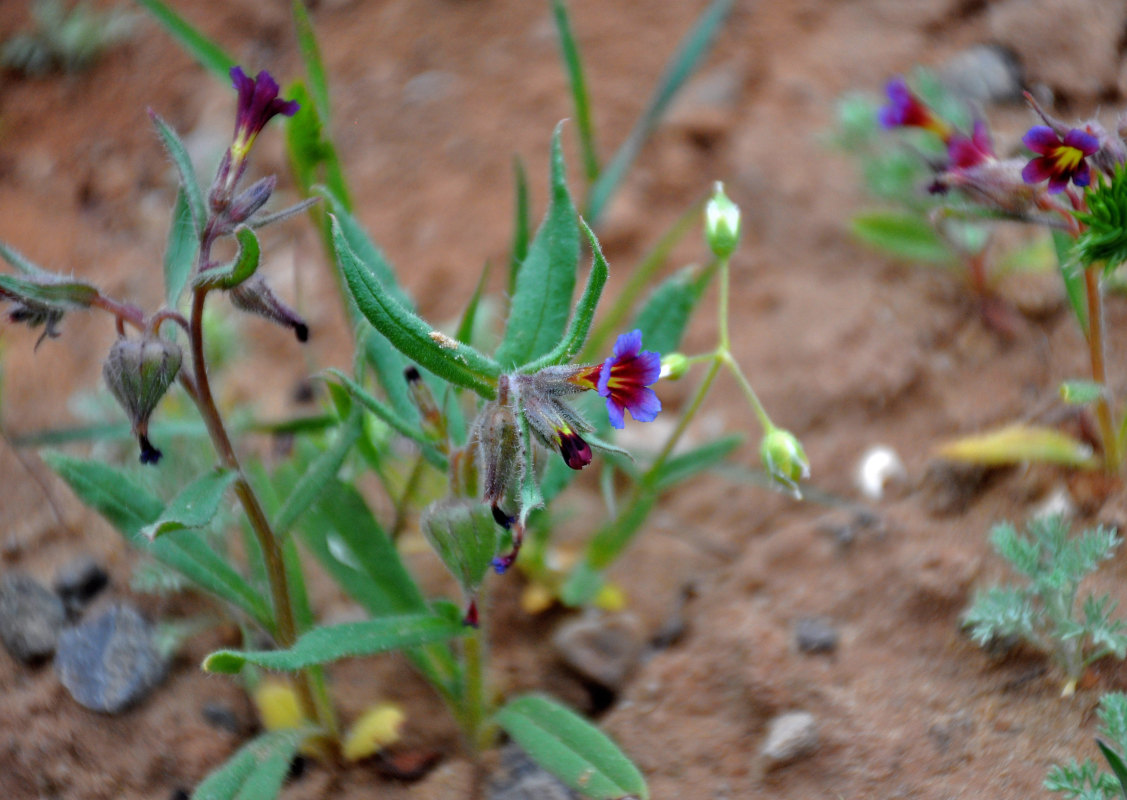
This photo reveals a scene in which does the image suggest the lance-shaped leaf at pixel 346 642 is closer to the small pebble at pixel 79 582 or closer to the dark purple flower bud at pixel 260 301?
the dark purple flower bud at pixel 260 301

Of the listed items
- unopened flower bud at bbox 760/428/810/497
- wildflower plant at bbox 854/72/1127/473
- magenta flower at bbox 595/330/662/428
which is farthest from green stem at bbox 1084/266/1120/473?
magenta flower at bbox 595/330/662/428

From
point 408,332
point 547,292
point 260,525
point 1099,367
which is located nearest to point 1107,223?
point 1099,367

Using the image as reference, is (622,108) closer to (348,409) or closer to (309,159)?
(309,159)

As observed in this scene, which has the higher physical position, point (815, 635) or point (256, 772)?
point (256, 772)

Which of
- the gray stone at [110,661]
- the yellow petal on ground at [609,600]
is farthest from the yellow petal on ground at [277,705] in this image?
the yellow petal on ground at [609,600]

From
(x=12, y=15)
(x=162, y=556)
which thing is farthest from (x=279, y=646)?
(x=12, y=15)

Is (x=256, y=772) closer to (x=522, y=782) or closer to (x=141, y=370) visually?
(x=522, y=782)
